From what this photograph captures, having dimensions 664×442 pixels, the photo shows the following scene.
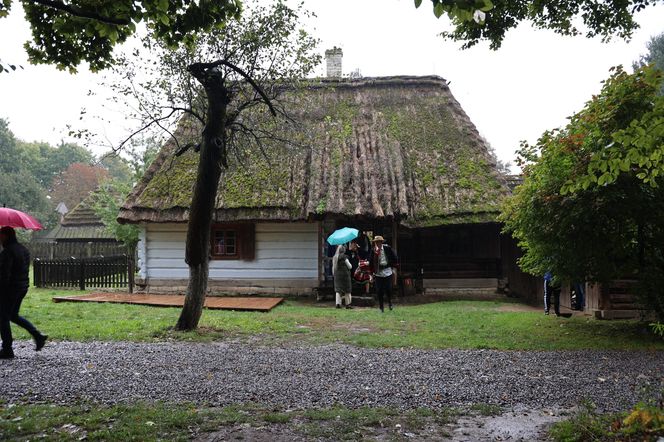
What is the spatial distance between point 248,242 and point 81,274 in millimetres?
6581

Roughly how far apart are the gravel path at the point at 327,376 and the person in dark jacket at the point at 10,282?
1.19 ft

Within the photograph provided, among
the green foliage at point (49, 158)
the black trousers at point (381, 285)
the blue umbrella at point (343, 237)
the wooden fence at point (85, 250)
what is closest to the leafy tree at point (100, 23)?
the blue umbrella at point (343, 237)

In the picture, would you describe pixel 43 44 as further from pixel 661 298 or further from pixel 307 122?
pixel 307 122

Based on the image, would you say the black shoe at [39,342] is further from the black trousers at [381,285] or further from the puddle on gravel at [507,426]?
the black trousers at [381,285]

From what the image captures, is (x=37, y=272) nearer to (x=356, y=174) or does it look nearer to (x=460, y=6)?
(x=356, y=174)

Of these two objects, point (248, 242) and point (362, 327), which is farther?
point (248, 242)

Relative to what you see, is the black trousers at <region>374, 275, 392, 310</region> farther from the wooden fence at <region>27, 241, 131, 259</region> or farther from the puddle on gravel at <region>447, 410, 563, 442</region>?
the wooden fence at <region>27, 241, 131, 259</region>

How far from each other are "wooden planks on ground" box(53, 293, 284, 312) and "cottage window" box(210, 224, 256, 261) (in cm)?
153

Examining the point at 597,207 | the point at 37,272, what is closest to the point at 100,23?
the point at 597,207

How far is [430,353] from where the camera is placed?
7316mm

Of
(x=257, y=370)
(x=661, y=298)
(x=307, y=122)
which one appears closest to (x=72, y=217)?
(x=307, y=122)

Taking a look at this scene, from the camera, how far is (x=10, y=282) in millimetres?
6875

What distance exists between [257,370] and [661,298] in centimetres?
673

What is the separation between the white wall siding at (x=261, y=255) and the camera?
1562 cm
